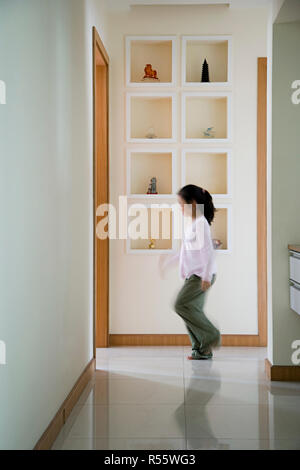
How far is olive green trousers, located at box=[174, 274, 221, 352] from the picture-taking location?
421cm

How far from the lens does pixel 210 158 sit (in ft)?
16.0

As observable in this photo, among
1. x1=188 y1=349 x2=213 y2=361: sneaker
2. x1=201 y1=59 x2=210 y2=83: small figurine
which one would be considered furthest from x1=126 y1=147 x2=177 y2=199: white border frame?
x1=188 y1=349 x2=213 y2=361: sneaker

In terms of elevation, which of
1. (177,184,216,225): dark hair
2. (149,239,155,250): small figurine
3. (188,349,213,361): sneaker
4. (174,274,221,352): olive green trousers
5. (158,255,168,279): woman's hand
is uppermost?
(177,184,216,225): dark hair

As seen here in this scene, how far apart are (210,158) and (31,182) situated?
9.44 ft

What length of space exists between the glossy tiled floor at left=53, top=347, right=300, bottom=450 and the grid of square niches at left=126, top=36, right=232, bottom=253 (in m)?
1.18

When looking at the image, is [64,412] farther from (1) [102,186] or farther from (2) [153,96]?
(2) [153,96]

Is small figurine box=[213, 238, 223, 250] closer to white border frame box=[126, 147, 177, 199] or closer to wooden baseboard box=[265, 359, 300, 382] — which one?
white border frame box=[126, 147, 177, 199]

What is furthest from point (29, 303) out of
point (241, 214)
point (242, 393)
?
point (241, 214)

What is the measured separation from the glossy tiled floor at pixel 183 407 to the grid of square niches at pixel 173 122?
3.86 feet

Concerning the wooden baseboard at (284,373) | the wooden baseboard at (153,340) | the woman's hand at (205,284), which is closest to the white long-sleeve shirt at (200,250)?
the woman's hand at (205,284)

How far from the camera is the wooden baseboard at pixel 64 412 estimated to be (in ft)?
7.86

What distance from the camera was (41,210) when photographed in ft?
7.88

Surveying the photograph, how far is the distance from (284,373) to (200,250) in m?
1.15
